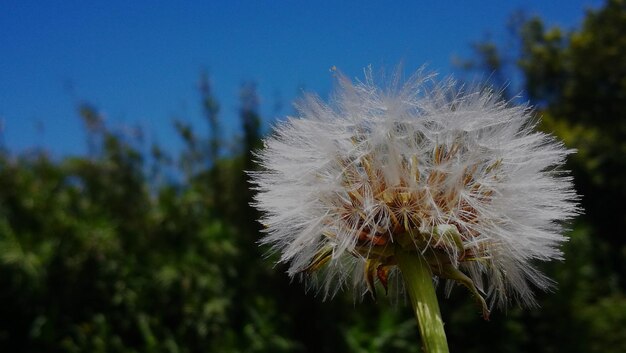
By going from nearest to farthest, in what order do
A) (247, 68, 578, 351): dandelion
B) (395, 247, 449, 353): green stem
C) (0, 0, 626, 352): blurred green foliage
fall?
(395, 247, 449, 353): green stem < (247, 68, 578, 351): dandelion < (0, 0, 626, 352): blurred green foliage

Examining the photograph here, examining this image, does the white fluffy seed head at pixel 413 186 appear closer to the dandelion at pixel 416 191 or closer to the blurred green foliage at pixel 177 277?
the dandelion at pixel 416 191

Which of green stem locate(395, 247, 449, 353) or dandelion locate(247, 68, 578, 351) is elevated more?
dandelion locate(247, 68, 578, 351)

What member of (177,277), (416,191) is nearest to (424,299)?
(416,191)

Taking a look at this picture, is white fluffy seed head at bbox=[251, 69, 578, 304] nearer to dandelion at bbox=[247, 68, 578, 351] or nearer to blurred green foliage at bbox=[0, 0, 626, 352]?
dandelion at bbox=[247, 68, 578, 351]

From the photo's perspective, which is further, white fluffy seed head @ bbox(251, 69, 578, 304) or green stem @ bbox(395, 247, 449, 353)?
white fluffy seed head @ bbox(251, 69, 578, 304)

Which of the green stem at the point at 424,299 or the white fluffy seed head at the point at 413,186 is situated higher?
the white fluffy seed head at the point at 413,186

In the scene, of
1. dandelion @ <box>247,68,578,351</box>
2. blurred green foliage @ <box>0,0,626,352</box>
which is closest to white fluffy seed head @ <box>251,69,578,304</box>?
dandelion @ <box>247,68,578,351</box>

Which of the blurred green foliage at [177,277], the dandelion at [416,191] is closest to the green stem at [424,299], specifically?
the dandelion at [416,191]
